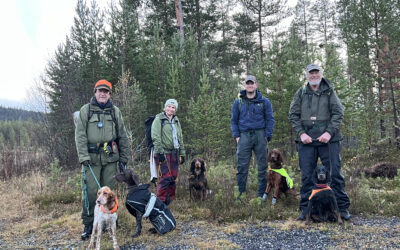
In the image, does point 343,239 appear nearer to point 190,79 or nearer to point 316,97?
point 316,97

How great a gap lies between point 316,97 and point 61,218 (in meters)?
5.03

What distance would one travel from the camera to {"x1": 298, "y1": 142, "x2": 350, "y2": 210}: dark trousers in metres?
4.14

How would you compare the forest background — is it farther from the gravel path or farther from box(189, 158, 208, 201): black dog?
the gravel path

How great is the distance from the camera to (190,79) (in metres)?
11.6

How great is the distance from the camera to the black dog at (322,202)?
12.7 ft

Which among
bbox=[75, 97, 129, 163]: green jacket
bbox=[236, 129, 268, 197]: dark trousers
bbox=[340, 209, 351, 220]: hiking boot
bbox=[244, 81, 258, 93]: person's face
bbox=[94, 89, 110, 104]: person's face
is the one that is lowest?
bbox=[340, 209, 351, 220]: hiking boot

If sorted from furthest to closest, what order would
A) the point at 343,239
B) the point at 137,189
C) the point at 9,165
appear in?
the point at 9,165, the point at 137,189, the point at 343,239

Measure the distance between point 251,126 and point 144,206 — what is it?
92.6 inches

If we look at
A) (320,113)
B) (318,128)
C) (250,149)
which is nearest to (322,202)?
(318,128)

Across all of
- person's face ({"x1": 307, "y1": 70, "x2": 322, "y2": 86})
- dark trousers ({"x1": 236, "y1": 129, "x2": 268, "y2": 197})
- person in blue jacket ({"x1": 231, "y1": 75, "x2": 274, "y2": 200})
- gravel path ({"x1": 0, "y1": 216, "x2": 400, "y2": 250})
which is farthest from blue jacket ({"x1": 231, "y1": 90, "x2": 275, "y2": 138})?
gravel path ({"x1": 0, "y1": 216, "x2": 400, "y2": 250})

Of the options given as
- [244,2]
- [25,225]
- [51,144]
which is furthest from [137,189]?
[244,2]

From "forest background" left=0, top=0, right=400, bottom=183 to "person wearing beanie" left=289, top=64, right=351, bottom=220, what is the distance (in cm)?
462

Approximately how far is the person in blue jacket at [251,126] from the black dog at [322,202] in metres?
1.14

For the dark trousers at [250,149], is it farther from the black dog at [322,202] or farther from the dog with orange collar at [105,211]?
the dog with orange collar at [105,211]
